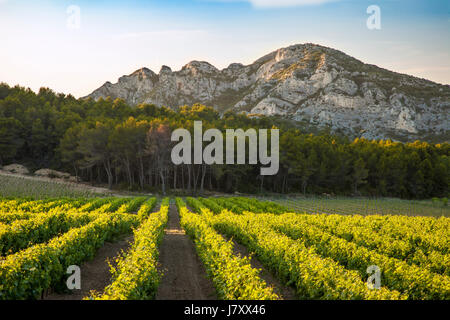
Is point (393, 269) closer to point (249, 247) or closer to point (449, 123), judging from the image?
point (249, 247)

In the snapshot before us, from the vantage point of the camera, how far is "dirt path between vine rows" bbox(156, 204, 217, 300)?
910cm

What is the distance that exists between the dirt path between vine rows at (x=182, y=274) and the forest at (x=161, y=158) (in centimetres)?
3528

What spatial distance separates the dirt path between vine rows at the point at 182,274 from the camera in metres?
9.10

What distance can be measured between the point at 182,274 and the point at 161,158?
4088cm

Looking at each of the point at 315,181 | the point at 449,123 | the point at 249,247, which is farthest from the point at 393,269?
the point at 449,123

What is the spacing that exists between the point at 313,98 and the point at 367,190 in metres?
94.2

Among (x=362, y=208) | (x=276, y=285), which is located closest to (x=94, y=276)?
(x=276, y=285)

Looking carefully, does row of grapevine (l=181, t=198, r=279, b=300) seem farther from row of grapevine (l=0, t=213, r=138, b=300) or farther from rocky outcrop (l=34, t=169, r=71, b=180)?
rocky outcrop (l=34, t=169, r=71, b=180)

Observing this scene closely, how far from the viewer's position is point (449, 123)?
134125mm

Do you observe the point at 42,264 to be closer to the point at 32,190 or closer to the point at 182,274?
the point at 182,274

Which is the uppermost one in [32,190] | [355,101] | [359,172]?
[355,101]

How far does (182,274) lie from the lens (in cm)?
1102

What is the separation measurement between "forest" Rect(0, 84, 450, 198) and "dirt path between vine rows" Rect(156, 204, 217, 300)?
35283mm

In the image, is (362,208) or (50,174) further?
(50,174)
